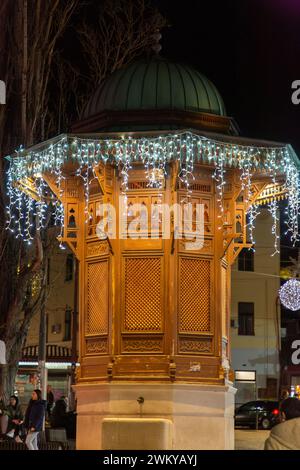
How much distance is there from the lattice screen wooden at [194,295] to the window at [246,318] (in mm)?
34049

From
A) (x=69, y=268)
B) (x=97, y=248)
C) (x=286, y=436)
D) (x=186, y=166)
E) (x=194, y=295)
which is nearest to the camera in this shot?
(x=286, y=436)

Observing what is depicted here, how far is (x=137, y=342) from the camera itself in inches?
656

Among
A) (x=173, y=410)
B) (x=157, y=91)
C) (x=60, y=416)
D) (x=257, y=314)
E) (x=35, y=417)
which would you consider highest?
(x=157, y=91)

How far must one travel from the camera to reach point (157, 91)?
56.2ft

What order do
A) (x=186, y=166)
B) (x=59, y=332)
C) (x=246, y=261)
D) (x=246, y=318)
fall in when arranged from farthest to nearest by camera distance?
(x=59, y=332) < (x=246, y=261) < (x=246, y=318) < (x=186, y=166)

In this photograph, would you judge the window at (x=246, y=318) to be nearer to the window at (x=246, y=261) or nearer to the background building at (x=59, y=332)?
the window at (x=246, y=261)

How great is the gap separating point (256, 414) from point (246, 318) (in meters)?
10.9

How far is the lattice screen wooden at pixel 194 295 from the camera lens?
16.8 metres

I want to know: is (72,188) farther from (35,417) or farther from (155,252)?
(35,417)

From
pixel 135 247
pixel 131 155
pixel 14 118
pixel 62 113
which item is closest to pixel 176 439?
pixel 135 247

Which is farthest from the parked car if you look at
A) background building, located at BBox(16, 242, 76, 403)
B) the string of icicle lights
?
the string of icicle lights

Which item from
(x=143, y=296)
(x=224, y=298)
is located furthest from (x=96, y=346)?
(x=224, y=298)

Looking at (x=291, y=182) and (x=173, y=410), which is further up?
(x=291, y=182)

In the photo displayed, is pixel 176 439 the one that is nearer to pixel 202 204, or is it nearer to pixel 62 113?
pixel 202 204
